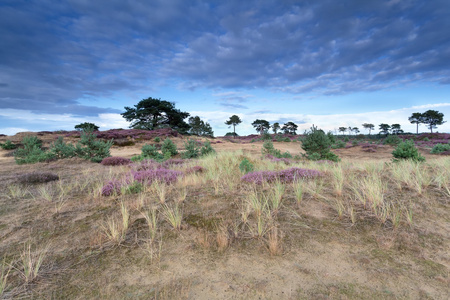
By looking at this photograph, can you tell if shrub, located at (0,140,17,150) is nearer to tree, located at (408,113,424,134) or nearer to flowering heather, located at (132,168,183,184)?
flowering heather, located at (132,168,183,184)

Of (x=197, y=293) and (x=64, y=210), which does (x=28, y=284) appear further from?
(x=64, y=210)

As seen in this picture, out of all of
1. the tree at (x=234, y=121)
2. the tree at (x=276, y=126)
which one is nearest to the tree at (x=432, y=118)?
the tree at (x=276, y=126)

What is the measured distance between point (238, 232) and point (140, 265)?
125cm

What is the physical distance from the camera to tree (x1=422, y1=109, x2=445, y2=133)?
5236cm

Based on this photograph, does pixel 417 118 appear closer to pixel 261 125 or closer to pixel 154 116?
pixel 261 125

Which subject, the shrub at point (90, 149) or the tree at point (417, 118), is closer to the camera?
the shrub at point (90, 149)

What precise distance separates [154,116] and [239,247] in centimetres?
3572

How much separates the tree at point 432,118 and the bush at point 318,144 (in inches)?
2426

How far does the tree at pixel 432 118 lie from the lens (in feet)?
172

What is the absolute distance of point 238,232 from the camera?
9.09 ft

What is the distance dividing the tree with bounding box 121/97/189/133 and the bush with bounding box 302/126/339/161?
2491 cm

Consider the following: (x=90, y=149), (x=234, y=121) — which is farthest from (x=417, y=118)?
(x=90, y=149)

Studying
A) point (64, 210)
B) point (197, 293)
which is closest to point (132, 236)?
point (197, 293)

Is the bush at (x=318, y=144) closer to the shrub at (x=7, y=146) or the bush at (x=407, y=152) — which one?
the bush at (x=407, y=152)
